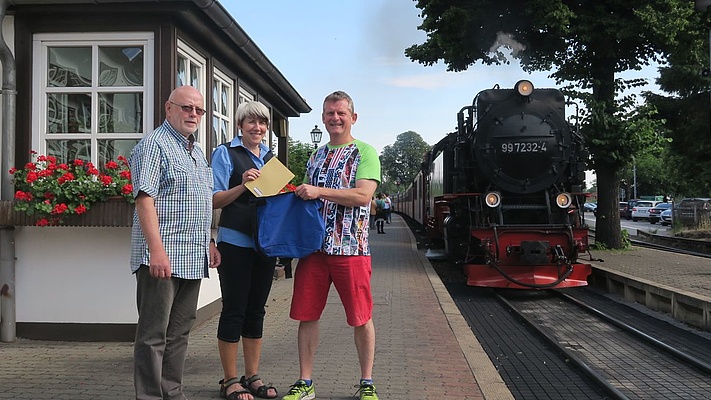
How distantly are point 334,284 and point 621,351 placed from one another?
13.3 ft

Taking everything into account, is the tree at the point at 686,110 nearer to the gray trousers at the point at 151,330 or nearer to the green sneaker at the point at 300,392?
the green sneaker at the point at 300,392

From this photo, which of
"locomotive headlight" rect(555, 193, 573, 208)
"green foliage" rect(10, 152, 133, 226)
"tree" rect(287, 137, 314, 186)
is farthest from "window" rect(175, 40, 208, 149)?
"tree" rect(287, 137, 314, 186)

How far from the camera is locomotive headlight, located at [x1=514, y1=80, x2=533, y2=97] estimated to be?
1029cm

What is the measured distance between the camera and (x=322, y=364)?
200 inches

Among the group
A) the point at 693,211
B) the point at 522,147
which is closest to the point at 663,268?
the point at 522,147

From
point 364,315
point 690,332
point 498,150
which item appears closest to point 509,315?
point 690,332

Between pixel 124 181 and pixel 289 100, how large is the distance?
6146 millimetres

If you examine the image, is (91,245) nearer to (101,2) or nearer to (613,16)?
(101,2)

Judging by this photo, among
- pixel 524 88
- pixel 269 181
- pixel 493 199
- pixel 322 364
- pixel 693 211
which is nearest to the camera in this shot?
pixel 269 181

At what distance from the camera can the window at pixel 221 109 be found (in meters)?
7.25

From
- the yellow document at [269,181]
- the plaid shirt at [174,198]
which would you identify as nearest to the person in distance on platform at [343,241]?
the yellow document at [269,181]

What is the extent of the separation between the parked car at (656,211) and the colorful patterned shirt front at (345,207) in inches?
1680

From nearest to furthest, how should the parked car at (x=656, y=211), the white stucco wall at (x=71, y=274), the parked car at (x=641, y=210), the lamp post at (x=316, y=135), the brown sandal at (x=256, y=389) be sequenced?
the brown sandal at (x=256, y=389) < the white stucco wall at (x=71, y=274) < the lamp post at (x=316, y=135) < the parked car at (x=656, y=211) < the parked car at (x=641, y=210)

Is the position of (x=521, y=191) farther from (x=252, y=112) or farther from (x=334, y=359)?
(x=252, y=112)
